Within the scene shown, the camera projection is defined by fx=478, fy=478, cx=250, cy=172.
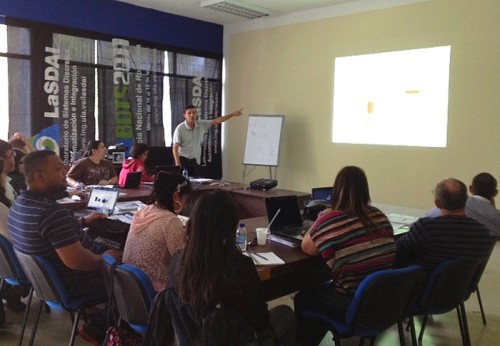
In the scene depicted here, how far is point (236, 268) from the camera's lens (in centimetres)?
165

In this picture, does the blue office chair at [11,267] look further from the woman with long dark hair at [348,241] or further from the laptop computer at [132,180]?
the laptop computer at [132,180]

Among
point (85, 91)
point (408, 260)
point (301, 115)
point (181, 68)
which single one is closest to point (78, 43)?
point (85, 91)

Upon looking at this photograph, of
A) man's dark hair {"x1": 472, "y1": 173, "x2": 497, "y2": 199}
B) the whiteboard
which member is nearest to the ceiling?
the whiteboard

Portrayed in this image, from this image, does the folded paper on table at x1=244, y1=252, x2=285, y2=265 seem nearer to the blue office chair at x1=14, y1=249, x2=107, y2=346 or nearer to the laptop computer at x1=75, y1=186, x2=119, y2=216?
the blue office chair at x1=14, y1=249, x2=107, y2=346

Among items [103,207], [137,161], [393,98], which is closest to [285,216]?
[103,207]

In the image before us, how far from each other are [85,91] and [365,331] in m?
5.72

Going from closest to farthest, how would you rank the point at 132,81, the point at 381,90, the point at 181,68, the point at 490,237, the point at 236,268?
the point at 236,268, the point at 490,237, the point at 381,90, the point at 132,81, the point at 181,68

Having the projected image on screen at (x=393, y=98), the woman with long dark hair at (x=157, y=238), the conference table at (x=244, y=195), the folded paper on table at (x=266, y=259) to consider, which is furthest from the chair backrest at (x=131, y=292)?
the projected image on screen at (x=393, y=98)

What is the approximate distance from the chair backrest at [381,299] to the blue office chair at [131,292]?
2.93 feet

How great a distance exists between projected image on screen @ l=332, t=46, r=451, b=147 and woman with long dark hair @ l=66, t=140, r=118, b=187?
3562 millimetres

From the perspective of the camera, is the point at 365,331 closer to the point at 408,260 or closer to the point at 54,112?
the point at 408,260

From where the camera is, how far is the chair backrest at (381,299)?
6.77 ft

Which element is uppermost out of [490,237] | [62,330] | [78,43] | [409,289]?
[78,43]

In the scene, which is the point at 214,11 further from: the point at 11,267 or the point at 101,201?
the point at 11,267
